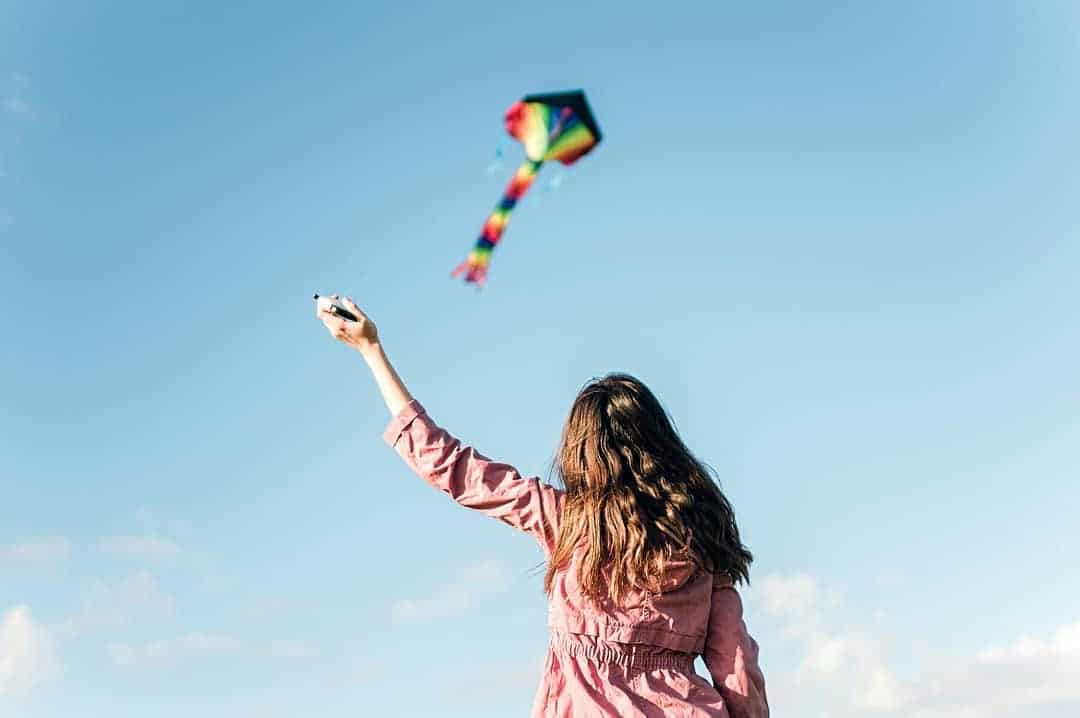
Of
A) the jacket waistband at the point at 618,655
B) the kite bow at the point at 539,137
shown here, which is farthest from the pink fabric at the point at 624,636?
the kite bow at the point at 539,137

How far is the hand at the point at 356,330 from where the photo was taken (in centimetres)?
576

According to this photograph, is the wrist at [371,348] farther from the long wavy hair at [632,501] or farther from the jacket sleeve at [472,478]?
the long wavy hair at [632,501]

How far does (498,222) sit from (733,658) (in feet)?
10.4

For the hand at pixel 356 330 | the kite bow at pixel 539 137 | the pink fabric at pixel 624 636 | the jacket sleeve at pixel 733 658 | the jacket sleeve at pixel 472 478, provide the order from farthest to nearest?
the kite bow at pixel 539 137
the hand at pixel 356 330
the jacket sleeve at pixel 472 478
the jacket sleeve at pixel 733 658
the pink fabric at pixel 624 636

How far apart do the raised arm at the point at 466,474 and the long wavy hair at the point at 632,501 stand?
0.40 ft

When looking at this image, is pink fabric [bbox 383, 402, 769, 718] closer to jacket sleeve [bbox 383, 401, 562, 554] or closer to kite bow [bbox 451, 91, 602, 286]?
jacket sleeve [bbox 383, 401, 562, 554]

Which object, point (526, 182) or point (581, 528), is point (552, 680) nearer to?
point (581, 528)

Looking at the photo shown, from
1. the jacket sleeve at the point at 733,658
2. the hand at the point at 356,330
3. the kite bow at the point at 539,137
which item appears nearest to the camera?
the jacket sleeve at the point at 733,658

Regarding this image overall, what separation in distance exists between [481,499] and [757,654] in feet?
4.66

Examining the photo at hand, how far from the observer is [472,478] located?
211 inches

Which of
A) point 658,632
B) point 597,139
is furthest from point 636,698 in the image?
point 597,139

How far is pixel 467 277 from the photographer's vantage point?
6.76 metres

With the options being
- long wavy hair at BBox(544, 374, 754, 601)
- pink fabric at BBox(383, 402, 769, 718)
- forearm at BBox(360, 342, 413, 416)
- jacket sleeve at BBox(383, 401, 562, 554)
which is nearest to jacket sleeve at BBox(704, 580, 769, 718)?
pink fabric at BBox(383, 402, 769, 718)

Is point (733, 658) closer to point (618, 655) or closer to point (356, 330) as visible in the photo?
point (618, 655)
